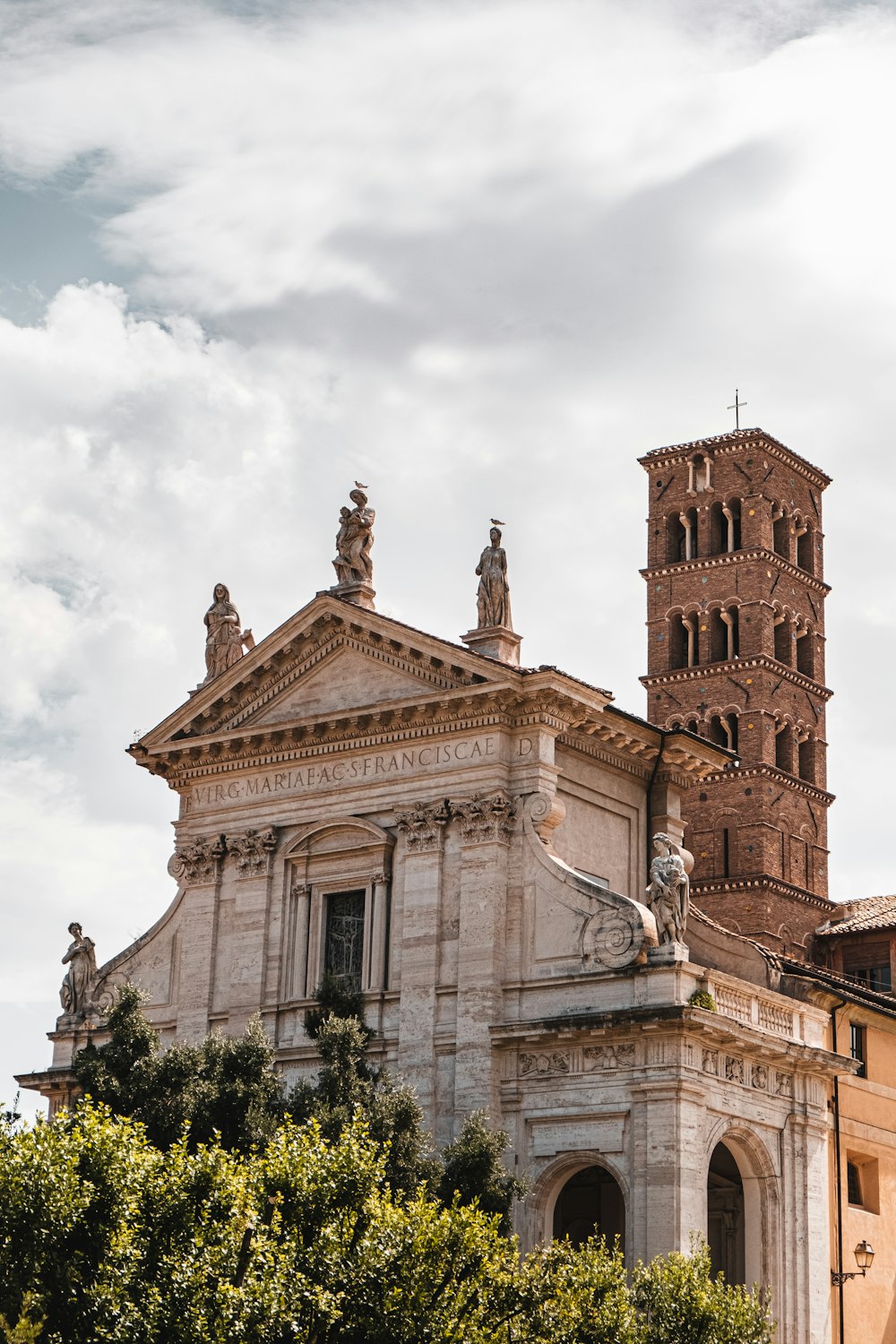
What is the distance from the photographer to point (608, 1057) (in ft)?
118

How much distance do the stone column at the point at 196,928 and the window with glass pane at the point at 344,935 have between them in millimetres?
2525

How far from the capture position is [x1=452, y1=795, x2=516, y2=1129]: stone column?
37.1 meters

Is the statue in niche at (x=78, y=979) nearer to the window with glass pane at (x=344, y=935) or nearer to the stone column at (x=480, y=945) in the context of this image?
the window with glass pane at (x=344, y=935)

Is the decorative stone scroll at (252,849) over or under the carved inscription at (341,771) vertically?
under

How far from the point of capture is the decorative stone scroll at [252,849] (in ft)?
137

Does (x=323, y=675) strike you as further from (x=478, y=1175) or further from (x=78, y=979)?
(x=478, y=1175)

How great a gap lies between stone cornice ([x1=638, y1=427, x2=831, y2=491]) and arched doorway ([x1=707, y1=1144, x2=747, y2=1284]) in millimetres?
34479

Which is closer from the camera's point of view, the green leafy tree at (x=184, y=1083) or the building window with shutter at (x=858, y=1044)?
the green leafy tree at (x=184, y=1083)

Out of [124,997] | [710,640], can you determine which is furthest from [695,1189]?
[710,640]

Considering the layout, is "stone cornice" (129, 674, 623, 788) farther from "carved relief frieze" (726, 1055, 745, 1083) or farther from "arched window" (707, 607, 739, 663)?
"arched window" (707, 607, 739, 663)

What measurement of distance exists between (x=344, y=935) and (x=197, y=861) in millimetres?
3815

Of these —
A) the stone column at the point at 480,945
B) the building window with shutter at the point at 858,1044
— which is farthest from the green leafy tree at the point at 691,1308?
the building window with shutter at the point at 858,1044

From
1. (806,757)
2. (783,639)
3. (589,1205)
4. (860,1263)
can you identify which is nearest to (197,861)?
(589,1205)

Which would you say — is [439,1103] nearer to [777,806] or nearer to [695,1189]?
[695,1189]
